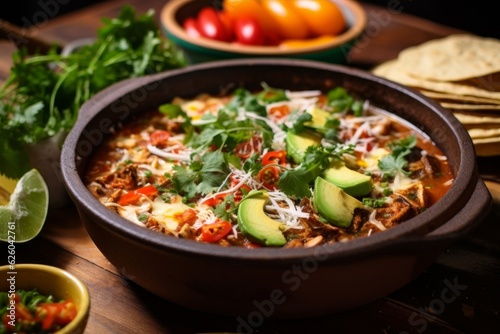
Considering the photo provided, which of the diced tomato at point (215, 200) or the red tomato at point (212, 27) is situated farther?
the red tomato at point (212, 27)

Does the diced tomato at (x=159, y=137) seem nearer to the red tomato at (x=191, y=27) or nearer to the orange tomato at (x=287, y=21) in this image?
the red tomato at (x=191, y=27)

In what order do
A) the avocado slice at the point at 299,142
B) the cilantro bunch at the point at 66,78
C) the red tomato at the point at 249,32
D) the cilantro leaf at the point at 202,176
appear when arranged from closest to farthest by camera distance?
the cilantro leaf at the point at 202,176 → the avocado slice at the point at 299,142 → the cilantro bunch at the point at 66,78 → the red tomato at the point at 249,32

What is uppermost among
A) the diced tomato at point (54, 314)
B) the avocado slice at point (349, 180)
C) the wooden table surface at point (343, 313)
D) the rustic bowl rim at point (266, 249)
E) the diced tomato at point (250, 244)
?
the rustic bowl rim at point (266, 249)

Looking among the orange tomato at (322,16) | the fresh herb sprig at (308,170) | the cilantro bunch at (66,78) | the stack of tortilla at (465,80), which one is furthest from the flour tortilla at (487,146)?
the cilantro bunch at (66,78)

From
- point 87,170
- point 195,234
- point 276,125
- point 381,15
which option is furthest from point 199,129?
point 381,15

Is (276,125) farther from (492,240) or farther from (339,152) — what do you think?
(492,240)

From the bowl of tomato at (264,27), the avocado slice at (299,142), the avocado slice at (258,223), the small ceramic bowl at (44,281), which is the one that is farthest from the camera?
the bowl of tomato at (264,27)
